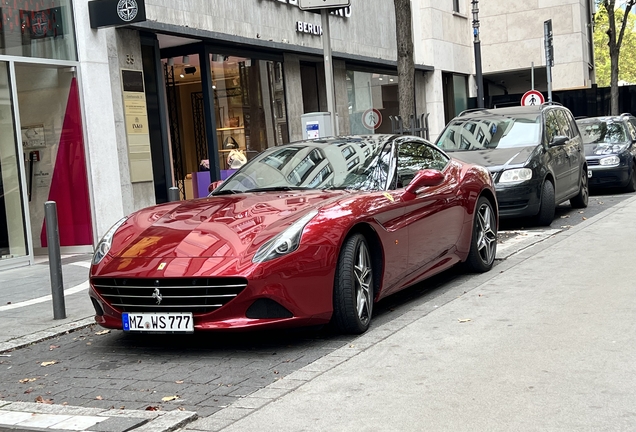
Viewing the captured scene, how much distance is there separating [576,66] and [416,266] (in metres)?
29.2

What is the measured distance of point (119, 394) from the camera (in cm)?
494

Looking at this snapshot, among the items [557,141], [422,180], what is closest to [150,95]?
[557,141]

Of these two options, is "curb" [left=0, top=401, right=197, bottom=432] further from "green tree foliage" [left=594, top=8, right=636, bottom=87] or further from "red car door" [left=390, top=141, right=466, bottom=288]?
"green tree foliage" [left=594, top=8, right=636, bottom=87]

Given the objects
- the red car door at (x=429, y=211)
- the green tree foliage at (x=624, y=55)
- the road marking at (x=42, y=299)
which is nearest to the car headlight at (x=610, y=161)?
the red car door at (x=429, y=211)

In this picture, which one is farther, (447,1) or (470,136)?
(447,1)

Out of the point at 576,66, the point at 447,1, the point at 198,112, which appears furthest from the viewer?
the point at 576,66

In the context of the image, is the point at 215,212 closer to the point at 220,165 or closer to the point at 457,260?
the point at 457,260

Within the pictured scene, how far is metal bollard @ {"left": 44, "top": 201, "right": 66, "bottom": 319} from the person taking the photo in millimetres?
7234

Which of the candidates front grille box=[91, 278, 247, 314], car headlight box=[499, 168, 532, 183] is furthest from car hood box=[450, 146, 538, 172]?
front grille box=[91, 278, 247, 314]

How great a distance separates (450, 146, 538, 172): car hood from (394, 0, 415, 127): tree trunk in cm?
137

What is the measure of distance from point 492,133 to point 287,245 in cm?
843

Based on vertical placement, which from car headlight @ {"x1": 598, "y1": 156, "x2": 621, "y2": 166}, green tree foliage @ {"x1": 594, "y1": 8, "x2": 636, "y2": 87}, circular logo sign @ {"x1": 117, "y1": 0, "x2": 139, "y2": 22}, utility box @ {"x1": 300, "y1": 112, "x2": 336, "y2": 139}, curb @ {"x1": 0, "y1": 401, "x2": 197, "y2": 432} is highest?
green tree foliage @ {"x1": 594, "y1": 8, "x2": 636, "y2": 87}

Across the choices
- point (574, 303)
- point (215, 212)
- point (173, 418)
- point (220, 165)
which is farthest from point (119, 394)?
point (220, 165)

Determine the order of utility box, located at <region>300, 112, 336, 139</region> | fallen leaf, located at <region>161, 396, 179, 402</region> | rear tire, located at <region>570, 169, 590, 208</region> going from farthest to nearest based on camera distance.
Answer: rear tire, located at <region>570, 169, 590, 208</region> < utility box, located at <region>300, 112, 336, 139</region> < fallen leaf, located at <region>161, 396, 179, 402</region>
